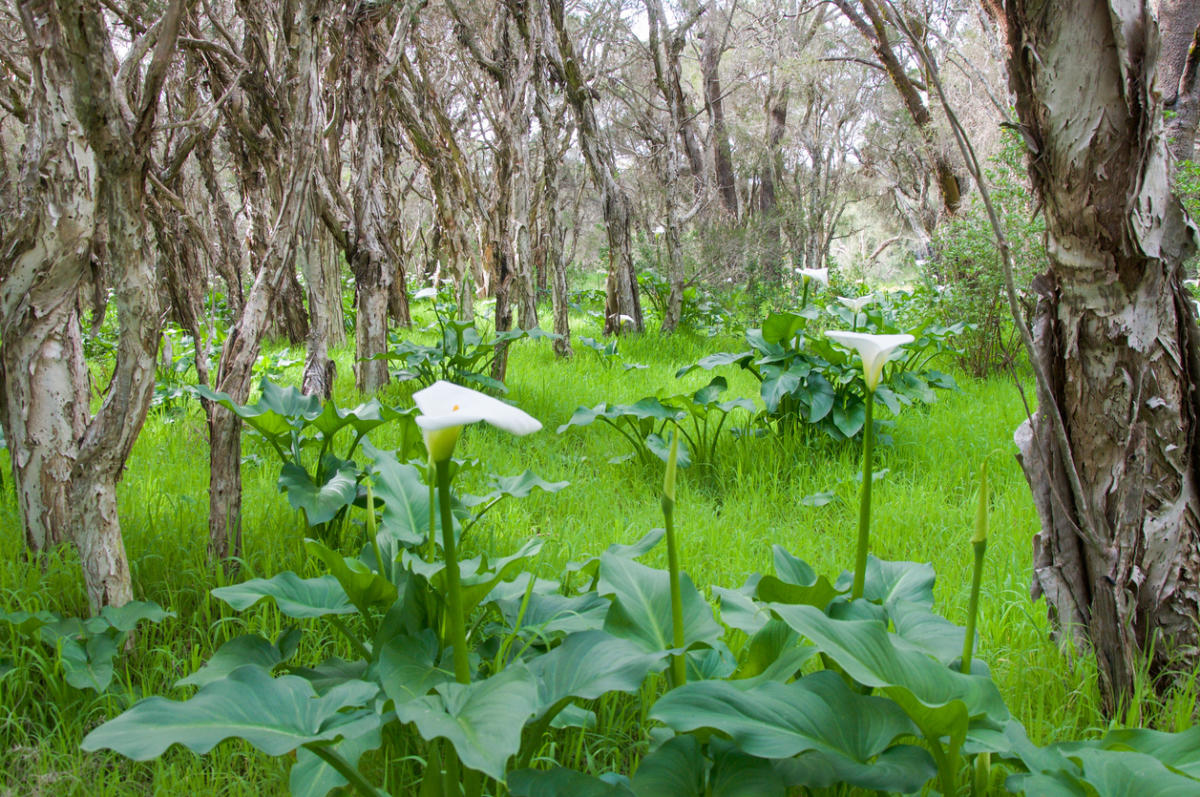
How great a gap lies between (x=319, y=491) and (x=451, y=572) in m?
1.64

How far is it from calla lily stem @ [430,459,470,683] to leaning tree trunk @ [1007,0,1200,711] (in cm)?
136

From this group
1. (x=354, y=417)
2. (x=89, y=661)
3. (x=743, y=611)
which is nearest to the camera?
(x=743, y=611)

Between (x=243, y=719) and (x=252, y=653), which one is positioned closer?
(x=243, y=719)

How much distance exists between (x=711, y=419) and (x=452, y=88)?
40.4 feet

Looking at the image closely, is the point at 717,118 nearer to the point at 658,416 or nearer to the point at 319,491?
the point at 658,416

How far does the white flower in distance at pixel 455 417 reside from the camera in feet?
2.98

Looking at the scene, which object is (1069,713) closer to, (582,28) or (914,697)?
(914,697)

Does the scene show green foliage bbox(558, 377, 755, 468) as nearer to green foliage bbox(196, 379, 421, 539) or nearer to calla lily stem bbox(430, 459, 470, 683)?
green foliage bbox(196, 379, 421, 539)

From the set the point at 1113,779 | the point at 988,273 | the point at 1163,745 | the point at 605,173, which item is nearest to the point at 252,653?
the point at 1113,779

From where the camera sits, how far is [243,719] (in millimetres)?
1147

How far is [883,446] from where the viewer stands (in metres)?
3.86

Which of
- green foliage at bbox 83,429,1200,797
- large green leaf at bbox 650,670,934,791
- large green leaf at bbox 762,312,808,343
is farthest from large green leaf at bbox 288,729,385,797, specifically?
large green leaf at bbox 762,312,808,343

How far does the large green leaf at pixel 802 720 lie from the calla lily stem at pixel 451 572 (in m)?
0.32

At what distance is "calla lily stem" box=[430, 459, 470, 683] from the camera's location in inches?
38.6
